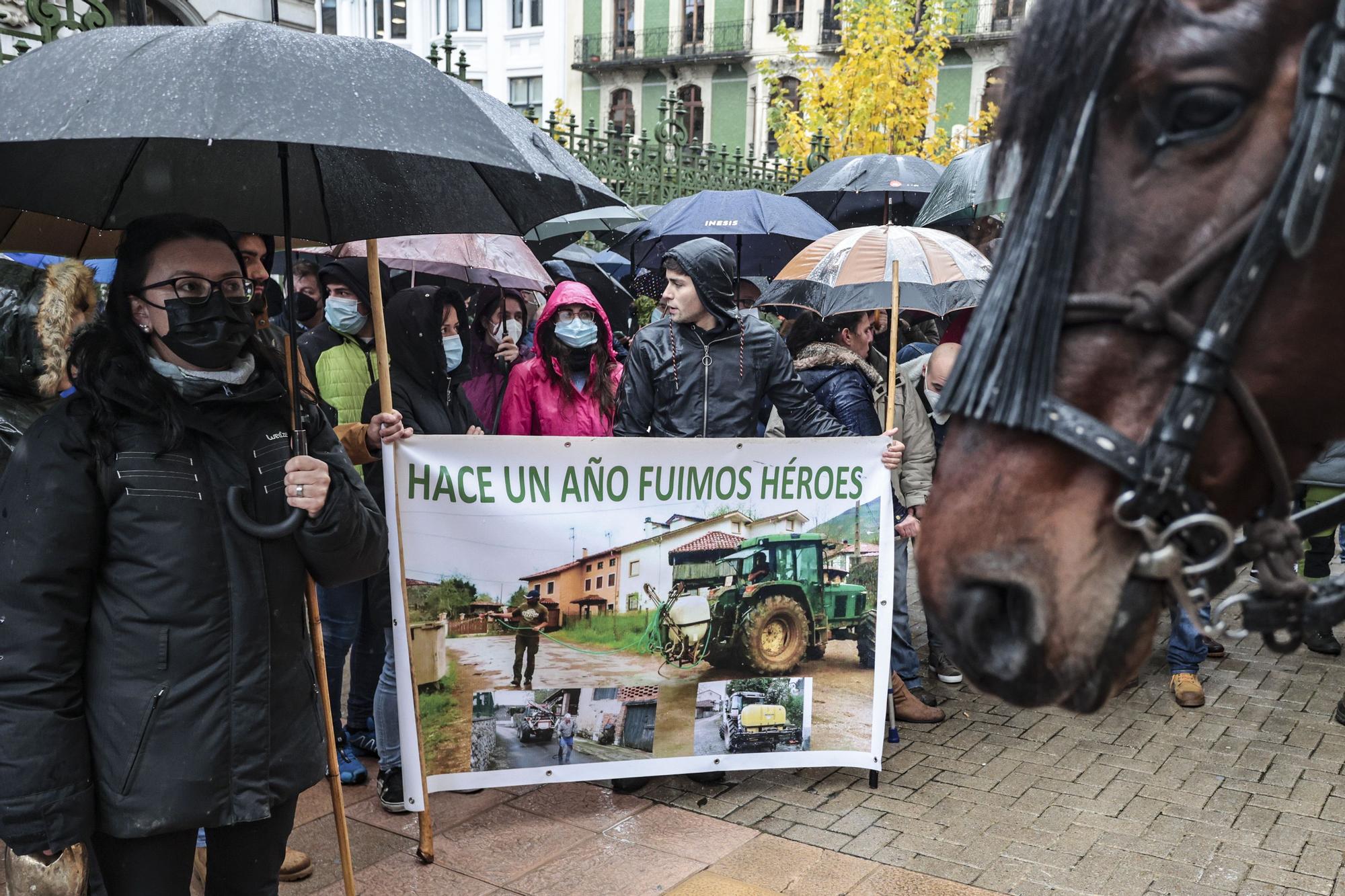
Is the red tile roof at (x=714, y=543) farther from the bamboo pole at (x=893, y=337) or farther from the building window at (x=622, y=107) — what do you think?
the building window at (x=622, y=107)

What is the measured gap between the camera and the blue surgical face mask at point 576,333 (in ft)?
17.7

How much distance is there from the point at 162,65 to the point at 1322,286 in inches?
88.0

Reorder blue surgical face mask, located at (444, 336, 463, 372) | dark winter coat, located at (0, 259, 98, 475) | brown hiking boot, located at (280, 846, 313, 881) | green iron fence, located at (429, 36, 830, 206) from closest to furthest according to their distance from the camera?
1. dark winter coat, located at (0, 259, 98, 475)
2. brown hiking boot, located at (280, 846, 313, 881)
3. blue surgical face mask, located at (444, 336, 463, 372)
4. green iron fence, located at (429, 36, 830, 206)

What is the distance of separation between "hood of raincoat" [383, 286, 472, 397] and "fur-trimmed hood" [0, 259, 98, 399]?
1338 millimetres

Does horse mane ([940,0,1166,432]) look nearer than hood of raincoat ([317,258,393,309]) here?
Yes

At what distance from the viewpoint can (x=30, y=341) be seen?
11.4 feet

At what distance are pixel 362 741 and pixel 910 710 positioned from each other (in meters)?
2.78

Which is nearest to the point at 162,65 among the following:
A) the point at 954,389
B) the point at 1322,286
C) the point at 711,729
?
the point at 954,389

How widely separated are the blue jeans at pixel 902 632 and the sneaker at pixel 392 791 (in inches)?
101

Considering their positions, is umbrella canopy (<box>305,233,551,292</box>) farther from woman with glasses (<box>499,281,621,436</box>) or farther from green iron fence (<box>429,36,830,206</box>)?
green iron fence (<box>429,36,830,206</box>)

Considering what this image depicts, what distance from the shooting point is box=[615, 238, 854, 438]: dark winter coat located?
500 cm

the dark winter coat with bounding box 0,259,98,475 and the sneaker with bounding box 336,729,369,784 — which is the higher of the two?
the dark winter coat with bounding box 0,259,98,475

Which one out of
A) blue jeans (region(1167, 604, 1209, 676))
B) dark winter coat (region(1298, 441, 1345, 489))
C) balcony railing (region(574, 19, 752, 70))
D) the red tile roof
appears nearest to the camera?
the red tile roof

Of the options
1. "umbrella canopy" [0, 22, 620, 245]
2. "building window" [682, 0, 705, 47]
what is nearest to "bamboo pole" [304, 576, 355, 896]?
"umbrella canopy" [0, 22, 620, 245]
